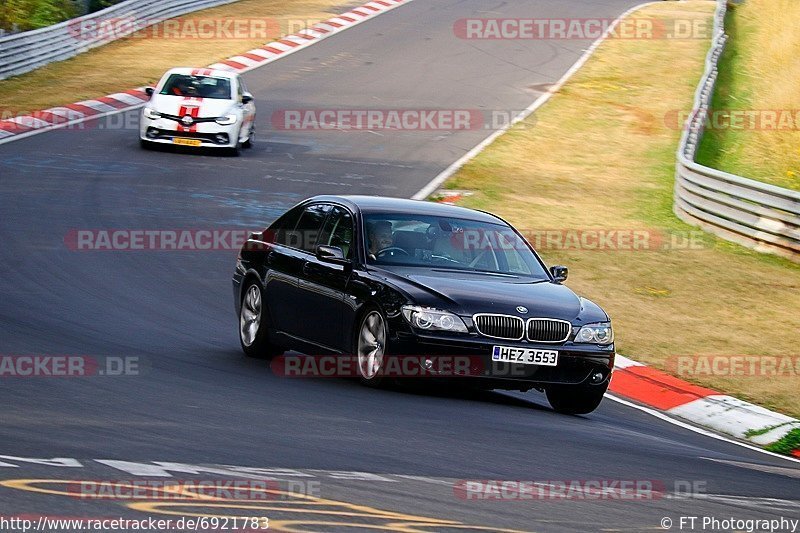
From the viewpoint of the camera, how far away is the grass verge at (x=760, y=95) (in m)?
30.0

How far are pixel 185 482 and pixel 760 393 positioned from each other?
735 cm

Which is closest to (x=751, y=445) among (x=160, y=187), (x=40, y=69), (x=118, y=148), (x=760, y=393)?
(x=760, y=393)

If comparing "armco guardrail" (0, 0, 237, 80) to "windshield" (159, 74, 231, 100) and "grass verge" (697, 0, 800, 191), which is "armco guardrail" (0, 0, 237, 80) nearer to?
"windshield" (159, 74, 231, 100)

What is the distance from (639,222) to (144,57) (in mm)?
18853

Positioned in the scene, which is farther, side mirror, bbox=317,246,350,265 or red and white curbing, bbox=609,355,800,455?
red and white curbing, bbox=609,355,800,455

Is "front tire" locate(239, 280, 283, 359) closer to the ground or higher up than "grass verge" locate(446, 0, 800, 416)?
higher up

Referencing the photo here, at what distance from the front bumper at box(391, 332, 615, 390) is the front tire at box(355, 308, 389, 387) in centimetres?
20

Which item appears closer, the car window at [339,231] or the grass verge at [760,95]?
the car window at [339,231]

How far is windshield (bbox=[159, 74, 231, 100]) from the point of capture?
2672 centimetres

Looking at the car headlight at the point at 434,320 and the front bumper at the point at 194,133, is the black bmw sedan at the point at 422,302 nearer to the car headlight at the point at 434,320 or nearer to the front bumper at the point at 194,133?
the car headlight at the point at 434,320

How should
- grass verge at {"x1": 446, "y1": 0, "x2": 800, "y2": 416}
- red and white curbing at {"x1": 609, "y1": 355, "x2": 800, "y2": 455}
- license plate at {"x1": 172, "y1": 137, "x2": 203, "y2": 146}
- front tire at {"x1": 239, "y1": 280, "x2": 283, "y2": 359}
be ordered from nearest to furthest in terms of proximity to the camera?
red and white curbing at {"x1": 609, "y1": 355, "x2": 800, "y2": 455} → front tire at {"x1": 239, "y1": 280, "x2": 283, "y2": 359} → grass verge at {"x1": 446, "y1": 0, "x2": 800, "y2": 416} → license plate at {"x1": 172, "y1": 137, "x2": 203, "y2": 146}

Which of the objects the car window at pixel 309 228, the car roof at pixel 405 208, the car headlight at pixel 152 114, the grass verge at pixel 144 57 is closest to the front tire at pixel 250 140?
the car headlight at pixel 152 114

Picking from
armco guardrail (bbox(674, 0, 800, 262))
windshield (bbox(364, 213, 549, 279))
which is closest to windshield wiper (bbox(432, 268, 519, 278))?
windshield (bbox(364, 213, 549, 279))

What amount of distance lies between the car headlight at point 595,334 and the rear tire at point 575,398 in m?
0.32
